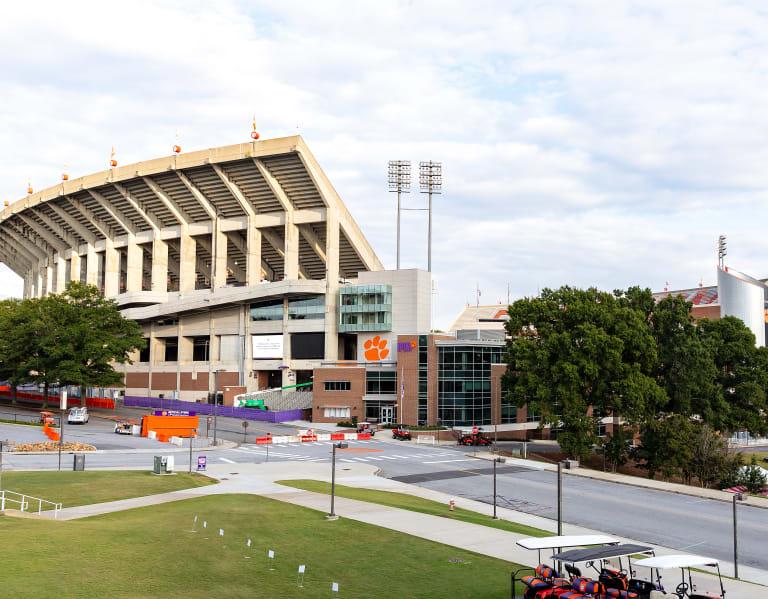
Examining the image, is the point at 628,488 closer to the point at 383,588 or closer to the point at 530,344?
the point at 530,344

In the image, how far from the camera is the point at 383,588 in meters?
20.1

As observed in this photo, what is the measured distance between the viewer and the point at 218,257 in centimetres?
11331

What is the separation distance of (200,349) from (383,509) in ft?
281

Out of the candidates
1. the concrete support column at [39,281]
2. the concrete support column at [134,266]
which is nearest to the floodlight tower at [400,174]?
the concrete support column at [134,266]

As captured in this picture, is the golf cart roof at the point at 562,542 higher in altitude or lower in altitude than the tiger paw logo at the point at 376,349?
lower

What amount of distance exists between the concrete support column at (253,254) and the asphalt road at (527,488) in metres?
41.4

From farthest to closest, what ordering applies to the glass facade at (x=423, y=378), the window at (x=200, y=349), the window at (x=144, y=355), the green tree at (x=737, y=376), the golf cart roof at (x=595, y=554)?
the window at (x=144, y=355)
the window at (x=200, y=349)
the glass facade at (x=423, y=378)
the green tree at (x=737, y=376)
the golf cart roof at (x=595, y=554)

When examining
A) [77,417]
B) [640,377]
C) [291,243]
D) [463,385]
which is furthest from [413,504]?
[291,243]

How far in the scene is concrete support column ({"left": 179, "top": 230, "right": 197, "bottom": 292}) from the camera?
4582 inches

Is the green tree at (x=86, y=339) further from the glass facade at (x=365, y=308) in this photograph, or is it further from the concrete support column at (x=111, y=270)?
the concrete support column at (x=111, y=270)

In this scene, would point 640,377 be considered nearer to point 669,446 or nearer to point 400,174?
point 669,446

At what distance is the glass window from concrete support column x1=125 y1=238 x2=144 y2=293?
50.2 m

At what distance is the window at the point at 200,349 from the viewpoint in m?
113

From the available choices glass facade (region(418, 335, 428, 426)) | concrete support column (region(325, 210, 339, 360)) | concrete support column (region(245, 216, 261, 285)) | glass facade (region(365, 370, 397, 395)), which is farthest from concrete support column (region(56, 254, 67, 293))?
glass facade (region(418, 335, 428, 426))
